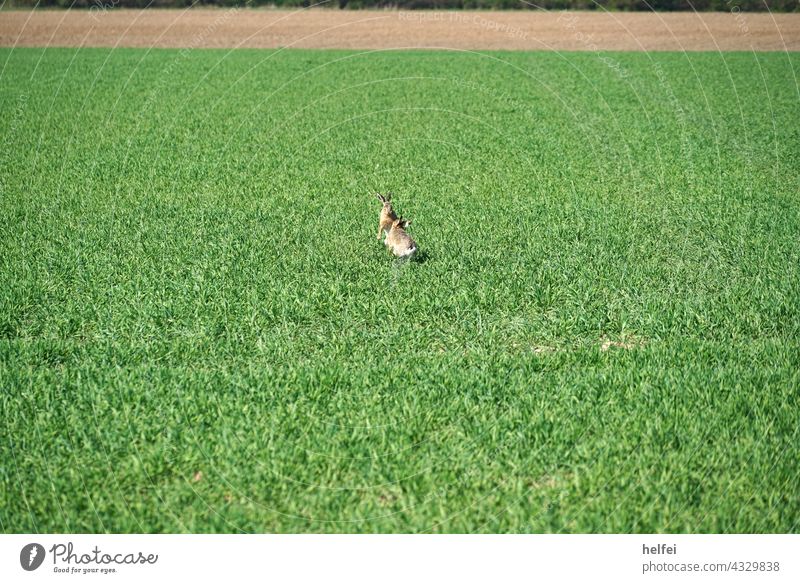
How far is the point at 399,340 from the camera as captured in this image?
879cm

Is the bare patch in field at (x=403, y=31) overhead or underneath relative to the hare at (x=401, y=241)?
overhead

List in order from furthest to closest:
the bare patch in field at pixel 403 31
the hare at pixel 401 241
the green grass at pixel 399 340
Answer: the bare patch in field at pixel 403 31
the hare at pixel 401 241
the green grass at pixel 399 340

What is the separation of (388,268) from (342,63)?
3519cm

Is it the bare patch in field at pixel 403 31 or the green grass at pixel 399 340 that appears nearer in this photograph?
the green grass at pixel 399 340

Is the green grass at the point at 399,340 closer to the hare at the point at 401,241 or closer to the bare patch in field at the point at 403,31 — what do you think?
the hare at the point at 401,241

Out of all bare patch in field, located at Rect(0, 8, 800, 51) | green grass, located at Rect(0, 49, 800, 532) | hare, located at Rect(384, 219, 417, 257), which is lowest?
green grass, located at Rect(0, 49, 800, 532)

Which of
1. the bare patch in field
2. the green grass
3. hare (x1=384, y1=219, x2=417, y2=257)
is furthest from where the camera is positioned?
the bare patch in field

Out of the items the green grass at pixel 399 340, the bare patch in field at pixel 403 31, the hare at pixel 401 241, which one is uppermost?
the bare patch in field at pixel 403 31

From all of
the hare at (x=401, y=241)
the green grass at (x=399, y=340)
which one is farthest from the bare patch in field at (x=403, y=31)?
the hare at (x=401, y=241)

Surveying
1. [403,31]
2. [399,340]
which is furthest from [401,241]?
[403,31]

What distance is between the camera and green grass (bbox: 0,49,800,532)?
602 cm

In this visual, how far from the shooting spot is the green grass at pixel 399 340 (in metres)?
6.02

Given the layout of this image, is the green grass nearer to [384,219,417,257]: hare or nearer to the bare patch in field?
[384,219,417,257]: hare

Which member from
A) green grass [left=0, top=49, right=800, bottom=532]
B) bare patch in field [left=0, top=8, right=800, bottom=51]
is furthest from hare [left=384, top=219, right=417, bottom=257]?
bare patch in field [left=0, top=8, right=800, bottom=51]
